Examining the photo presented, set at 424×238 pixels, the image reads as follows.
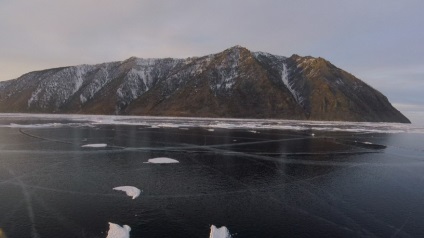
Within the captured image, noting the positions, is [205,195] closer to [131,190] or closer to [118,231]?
[131,190]

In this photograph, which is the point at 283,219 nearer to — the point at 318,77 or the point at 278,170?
the point at 278,170

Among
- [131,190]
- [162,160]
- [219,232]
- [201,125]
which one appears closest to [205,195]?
[131,190]

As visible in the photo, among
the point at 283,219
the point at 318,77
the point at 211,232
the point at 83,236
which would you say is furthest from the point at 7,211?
the point at 318,77

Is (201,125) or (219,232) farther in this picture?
(201,125)

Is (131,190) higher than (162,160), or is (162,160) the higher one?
(162,160)

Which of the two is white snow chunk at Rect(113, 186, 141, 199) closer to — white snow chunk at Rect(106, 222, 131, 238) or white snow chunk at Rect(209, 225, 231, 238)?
white snow chunk at Rect(106, 222, 131, 238)

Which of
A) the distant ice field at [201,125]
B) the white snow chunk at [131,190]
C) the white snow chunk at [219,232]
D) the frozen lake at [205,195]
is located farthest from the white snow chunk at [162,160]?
the distant ice field at [201,125]
